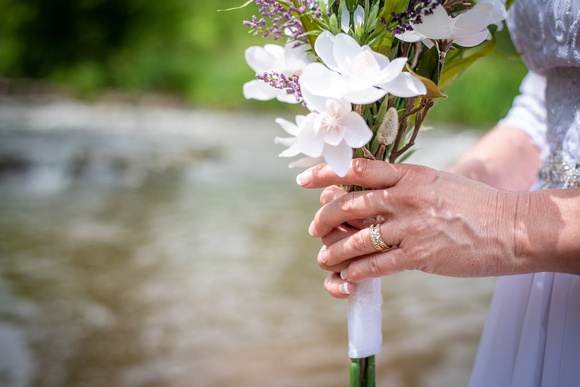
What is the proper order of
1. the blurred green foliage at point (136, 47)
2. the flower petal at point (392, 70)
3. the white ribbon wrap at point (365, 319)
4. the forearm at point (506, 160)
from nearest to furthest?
→ the flower petal at point (392, 70) < the white ribbon wrap at point (365, 319) < the forearm at point (506, 160) < the blurred green foliage at point (136, 47)

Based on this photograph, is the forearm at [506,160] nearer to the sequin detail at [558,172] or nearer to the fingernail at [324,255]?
the sequin detail at [558,172]

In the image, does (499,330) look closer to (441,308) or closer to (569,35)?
(569,35)

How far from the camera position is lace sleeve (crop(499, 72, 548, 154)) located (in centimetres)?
115

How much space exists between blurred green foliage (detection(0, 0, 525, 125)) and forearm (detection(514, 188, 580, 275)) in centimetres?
1130

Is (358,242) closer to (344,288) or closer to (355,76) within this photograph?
(344,288)

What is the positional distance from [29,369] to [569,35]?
2.44m

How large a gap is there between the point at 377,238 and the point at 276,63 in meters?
0.35

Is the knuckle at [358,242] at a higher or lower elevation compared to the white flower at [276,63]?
lower

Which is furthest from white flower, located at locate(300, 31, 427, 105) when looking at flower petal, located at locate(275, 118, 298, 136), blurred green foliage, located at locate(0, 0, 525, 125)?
blurred green foliage, located at locate(0, 0, 525, 125)

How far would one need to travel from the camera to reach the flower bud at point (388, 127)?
0.70m

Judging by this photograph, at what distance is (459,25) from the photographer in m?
0.71

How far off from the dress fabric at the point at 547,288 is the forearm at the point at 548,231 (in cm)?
18

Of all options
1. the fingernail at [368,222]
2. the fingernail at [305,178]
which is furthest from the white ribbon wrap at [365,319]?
the fingernail at [305,178]

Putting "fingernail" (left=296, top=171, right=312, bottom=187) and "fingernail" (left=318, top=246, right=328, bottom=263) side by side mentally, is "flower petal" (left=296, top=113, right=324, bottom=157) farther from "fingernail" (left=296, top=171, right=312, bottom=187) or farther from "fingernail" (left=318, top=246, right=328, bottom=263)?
"fingernail" (left=318, top=246, right=328, bottom=263)
